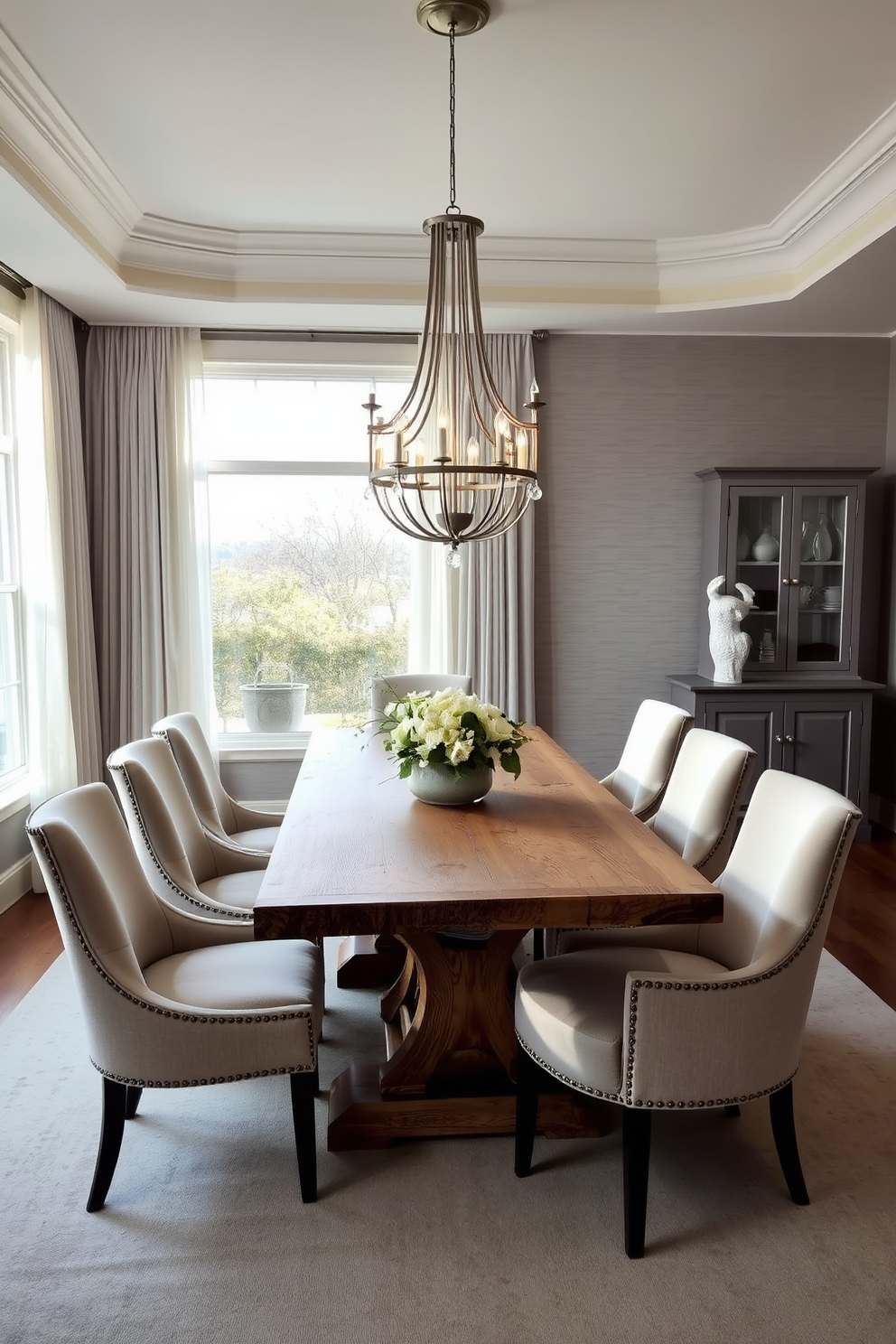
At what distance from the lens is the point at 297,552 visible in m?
5.04

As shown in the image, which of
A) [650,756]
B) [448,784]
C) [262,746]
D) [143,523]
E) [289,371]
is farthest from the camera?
[262,746]

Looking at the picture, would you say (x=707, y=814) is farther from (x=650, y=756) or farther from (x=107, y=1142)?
(x=107, y=1142)

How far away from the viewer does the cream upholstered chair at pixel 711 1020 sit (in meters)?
1.84

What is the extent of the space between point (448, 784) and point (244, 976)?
2.33 feet

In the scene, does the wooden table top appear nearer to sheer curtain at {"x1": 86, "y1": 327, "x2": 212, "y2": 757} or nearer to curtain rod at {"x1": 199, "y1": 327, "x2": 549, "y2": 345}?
sheer curtain at {"x1": 86, "y1": 327, "x2": 212, "y2": 757}

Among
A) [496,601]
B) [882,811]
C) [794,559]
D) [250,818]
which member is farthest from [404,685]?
[882,811]

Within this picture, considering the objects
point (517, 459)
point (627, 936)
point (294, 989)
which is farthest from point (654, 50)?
point (294, 989)

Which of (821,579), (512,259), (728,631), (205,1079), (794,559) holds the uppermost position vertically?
(512,259)

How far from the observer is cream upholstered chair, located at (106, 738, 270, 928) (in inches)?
97.9

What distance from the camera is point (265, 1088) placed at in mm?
2572

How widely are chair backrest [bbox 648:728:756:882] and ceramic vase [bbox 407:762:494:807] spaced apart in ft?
1.99

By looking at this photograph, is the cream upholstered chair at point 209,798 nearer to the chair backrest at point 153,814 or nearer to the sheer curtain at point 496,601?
the chair backrest at point 153,814

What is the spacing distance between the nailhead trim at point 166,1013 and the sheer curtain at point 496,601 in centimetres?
300

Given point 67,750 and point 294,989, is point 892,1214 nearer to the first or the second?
point 294,989
